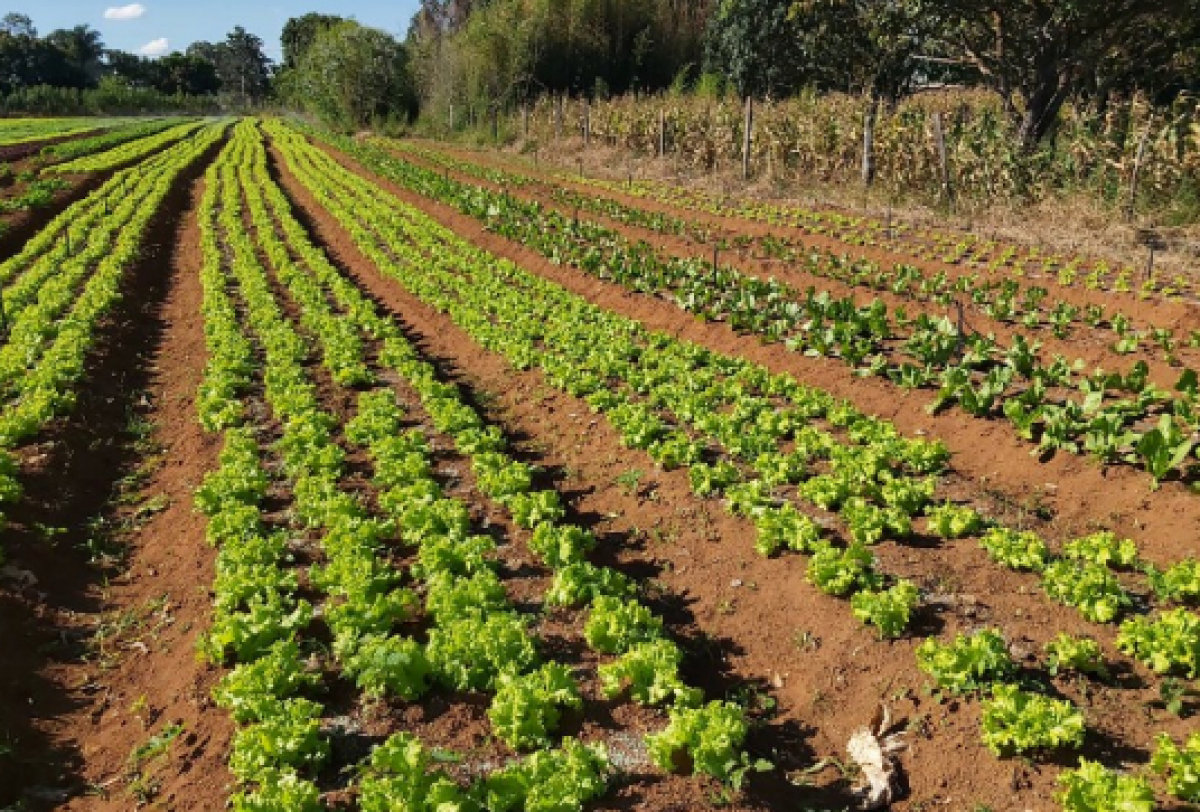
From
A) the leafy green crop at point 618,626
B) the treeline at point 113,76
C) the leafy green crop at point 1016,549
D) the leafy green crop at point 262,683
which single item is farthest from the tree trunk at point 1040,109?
the treeline at point 113,76

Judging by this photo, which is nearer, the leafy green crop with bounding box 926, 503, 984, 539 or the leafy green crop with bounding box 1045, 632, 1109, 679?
the leafy green crop with bounding box 1045, 632, 1109, 679

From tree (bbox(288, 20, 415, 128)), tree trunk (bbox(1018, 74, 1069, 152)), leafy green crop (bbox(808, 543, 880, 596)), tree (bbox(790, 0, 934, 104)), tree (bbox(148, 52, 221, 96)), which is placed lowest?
leafy green crop (bbox(808, 543, 880, 596))

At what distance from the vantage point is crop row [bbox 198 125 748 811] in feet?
16.4

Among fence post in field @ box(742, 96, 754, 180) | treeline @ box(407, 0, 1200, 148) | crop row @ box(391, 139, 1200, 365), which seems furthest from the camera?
fence post in field @ box(742, 96, 754, 180)

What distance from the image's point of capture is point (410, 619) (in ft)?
22.4

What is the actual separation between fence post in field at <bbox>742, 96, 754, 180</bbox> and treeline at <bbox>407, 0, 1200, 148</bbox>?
3.22 meters

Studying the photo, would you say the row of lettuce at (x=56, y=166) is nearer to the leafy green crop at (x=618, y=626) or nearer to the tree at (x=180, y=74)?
the leafy green crop at (x=618, y=626)

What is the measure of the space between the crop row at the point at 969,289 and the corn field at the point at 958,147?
576 centimetres

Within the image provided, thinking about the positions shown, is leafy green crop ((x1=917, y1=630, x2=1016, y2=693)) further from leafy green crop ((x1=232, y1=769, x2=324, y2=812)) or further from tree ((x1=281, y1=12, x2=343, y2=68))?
tree ((x1=281, y1=12, x2=343, y2=68))

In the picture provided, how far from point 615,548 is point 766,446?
2.19 m

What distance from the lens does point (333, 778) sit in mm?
5285

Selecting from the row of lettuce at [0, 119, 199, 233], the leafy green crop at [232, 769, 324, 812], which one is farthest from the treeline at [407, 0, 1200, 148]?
the leafy green crop at [232, 769, 324, 812]

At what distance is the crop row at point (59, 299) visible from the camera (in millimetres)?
10969

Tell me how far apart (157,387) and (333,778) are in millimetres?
9787
